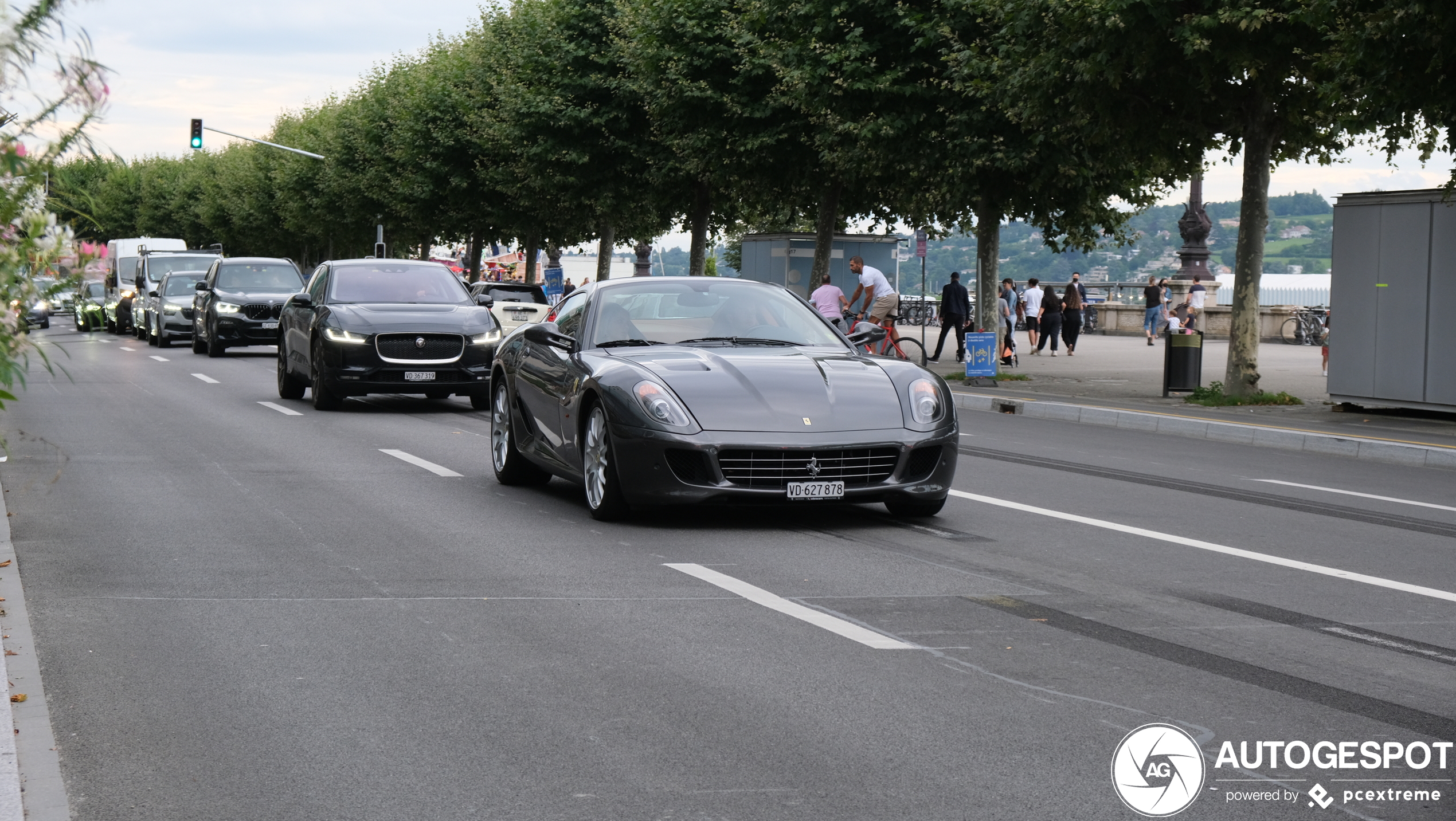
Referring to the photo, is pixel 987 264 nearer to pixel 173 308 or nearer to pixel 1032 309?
pixel 1032 309

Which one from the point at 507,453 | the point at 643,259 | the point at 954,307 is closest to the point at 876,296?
the point at 954,307

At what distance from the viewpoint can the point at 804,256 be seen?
42.8 metres

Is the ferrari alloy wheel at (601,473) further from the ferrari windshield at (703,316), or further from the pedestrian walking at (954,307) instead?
the pedestrian walking at (954,307)

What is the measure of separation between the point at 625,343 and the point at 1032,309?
31368 mm

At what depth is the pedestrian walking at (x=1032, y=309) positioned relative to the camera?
4006 centimetres

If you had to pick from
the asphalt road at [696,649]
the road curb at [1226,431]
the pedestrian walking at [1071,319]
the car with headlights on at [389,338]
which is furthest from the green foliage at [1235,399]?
the pedestrian walking at [1071,319]

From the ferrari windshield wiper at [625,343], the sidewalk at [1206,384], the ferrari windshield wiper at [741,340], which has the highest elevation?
the ferrari windshield wiper at [741,340]

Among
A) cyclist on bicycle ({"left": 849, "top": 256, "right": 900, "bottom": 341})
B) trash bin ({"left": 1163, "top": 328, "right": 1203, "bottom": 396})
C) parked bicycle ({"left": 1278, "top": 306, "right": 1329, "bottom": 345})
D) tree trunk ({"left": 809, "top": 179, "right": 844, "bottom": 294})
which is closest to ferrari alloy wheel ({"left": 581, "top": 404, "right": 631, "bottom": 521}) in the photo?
trash bin ({"left": 1163, "top": 328, "right": 1203, "bottom": 396})

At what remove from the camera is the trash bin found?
2259cm

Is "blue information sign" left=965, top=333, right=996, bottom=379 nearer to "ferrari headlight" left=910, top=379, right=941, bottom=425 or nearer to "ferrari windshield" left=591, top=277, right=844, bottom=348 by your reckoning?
"ferrari windshield" left=591, top=277, right=844, bottom=348

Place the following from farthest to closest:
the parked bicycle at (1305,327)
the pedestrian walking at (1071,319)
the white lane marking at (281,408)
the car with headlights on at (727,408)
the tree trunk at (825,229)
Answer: the parked bicycle at (1305,327) < the pedestrian walking at (1071,319) < the tree trunk at (825,229) < the white lane marking at (281,408) < the car with headlights on at (727,408)

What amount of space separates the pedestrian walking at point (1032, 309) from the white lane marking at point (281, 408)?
2376 cm

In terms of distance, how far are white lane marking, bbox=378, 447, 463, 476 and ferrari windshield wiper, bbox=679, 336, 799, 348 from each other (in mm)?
2654

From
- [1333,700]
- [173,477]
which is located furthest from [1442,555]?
[173,477]
